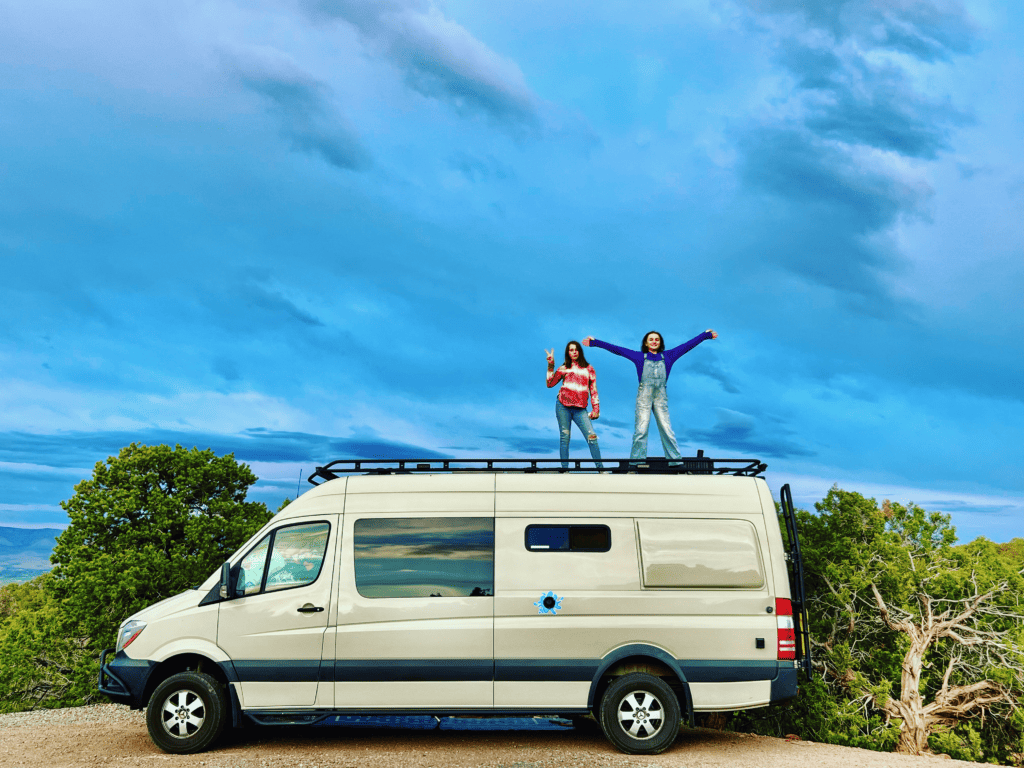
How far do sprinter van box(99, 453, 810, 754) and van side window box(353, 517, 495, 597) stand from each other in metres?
0.02

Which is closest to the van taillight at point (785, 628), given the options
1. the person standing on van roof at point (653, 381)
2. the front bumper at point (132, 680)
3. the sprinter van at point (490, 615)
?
the sprinter van at point (490, 615)

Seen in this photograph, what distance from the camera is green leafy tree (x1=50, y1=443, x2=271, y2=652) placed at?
17.6m

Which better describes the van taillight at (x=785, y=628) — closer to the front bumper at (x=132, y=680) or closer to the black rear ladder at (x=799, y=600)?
the black rear ladder at (x=799, y=600)

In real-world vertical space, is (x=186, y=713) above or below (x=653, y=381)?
below

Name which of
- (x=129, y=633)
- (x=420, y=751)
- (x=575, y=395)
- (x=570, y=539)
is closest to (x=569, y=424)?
(x=575, y=395)

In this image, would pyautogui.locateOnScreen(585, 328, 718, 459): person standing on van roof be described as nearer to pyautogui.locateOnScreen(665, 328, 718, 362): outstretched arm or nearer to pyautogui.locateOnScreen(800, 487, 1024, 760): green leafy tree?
pyautogui.locateOnScreen(665, 328, 718, 362): outstretched arm

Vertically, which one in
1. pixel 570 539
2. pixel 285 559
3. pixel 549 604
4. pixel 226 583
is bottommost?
pixel 549 604

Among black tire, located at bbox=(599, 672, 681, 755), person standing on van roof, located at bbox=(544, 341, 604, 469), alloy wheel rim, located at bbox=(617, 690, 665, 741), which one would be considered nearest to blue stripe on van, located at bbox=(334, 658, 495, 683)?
black tire, located at bbox=(599, 672, 681, 755)

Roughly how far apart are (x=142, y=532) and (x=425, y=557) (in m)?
11.9

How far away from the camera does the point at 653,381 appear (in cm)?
1281

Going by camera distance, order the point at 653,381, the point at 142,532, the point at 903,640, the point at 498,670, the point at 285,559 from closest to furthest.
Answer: the point at 498,670 < the point at 285,559 < the point at 653,381 < the point at 903,640 < the point at 142,532

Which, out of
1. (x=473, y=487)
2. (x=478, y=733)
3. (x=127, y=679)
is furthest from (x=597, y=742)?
(x=127, y=679)

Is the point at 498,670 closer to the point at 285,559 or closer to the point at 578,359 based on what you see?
the point at 285,559

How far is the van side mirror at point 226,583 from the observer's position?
8.74m
